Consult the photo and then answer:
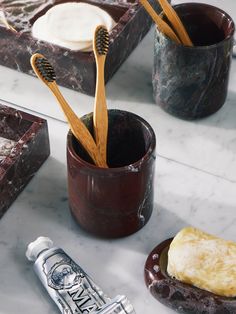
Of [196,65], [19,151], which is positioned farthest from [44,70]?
[196,65]

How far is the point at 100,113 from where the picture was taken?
746mm

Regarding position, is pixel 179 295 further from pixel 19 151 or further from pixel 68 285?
pixel 19 151

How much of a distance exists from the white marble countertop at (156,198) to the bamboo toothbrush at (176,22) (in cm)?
11

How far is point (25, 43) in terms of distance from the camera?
38.3 inches

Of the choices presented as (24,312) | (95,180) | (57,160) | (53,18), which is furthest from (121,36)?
(24,312)

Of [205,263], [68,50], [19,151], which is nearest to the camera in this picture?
[205,263]

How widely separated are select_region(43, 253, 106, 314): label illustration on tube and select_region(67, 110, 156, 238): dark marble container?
6cm

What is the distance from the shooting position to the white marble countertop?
755mm

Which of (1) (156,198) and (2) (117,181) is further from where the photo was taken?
(1) (156,198)

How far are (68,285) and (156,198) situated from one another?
0.18 metres

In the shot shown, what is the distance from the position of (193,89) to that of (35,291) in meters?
0.34

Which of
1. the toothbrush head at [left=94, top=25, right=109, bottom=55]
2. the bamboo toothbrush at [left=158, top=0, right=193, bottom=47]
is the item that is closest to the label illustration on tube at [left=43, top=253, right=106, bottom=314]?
the toothbrush head at [left=94, top=25, right=109, bottom=55]

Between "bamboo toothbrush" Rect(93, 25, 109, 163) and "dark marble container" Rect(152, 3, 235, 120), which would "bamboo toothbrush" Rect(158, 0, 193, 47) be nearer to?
"dark marble container" Rect(152, 3, 235, 120)

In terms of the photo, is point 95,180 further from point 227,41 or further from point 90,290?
point 227,41
